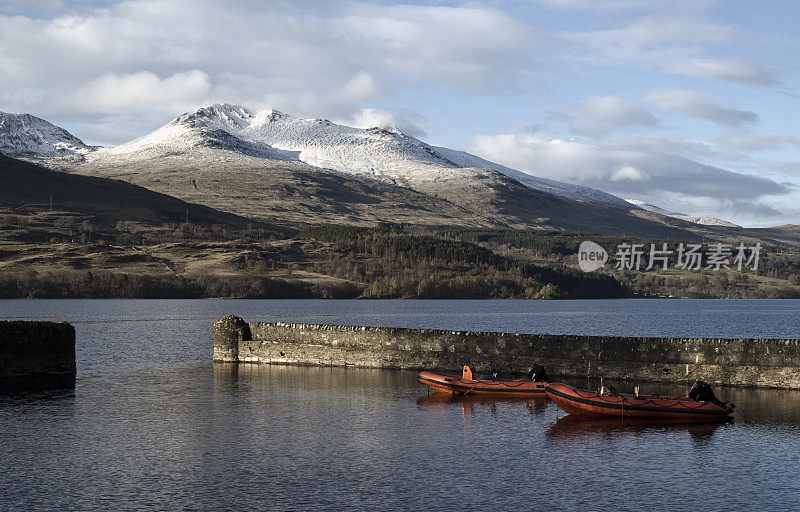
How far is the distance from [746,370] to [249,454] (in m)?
18.8

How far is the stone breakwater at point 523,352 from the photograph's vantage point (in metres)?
30.7

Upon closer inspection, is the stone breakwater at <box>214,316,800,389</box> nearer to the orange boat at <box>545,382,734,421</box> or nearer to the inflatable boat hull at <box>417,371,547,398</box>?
the inflatable boat hull at <box>417,371,547,398</box>

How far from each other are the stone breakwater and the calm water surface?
1044 mm

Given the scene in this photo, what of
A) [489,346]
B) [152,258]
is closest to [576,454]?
[489,346]

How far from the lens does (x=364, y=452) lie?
74.0ft

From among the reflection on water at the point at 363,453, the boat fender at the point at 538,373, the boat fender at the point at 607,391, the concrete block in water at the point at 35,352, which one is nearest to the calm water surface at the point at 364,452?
the reflection on water at the point at 363,453

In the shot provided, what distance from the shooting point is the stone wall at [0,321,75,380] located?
3366 centimetres

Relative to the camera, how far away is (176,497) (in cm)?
1823

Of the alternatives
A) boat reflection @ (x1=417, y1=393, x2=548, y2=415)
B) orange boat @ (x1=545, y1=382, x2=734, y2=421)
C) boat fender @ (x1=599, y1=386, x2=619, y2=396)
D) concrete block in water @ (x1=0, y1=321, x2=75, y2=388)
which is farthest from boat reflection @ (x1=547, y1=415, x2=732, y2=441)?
concrete block in water @ (x1=0, y1=321, x2=75, y2=388)

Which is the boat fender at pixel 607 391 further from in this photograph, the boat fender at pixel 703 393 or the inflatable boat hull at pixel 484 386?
the inflatable boat hull at pixel 484 386

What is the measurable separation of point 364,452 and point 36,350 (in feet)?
61.1

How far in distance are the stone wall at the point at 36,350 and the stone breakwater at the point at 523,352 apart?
8342 millimetres

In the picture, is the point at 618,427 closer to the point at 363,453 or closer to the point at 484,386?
the point at 484,386

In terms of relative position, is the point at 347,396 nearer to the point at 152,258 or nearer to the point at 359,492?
the point at 359,492
